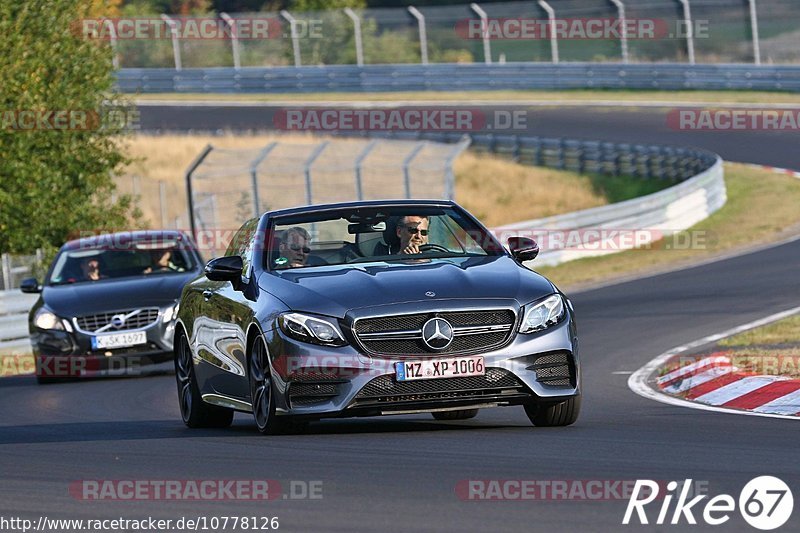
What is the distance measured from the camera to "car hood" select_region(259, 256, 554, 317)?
9242 mm

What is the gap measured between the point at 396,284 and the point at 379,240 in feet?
3.15

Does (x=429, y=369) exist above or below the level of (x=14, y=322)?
above

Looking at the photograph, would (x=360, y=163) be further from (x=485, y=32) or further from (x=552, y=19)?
(x=485, y=32)

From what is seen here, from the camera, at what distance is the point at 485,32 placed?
174 feet

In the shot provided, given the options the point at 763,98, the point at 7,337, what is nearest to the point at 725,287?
the point at 7,337

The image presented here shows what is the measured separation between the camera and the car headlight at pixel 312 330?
9.17 metres

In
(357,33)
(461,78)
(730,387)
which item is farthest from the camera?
(357,33)

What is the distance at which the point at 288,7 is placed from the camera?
79.5 metres

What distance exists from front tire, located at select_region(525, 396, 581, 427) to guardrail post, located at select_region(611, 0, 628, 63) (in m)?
39.9

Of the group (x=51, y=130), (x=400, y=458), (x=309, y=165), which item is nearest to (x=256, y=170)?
(x=309, y=165)

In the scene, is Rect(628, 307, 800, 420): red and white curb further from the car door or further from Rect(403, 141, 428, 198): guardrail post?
Rect(403, 141, 428, 198): guardrail post

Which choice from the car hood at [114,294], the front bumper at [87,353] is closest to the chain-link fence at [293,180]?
the car hood at [114,294]

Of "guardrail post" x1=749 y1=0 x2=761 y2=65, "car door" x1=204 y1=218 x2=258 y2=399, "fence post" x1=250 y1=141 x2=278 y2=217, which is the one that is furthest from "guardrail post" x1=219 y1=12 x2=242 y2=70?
"car door" x1=204 y1=218 x2=258 y2=399

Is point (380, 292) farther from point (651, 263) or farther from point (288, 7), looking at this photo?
point (288, 7)
